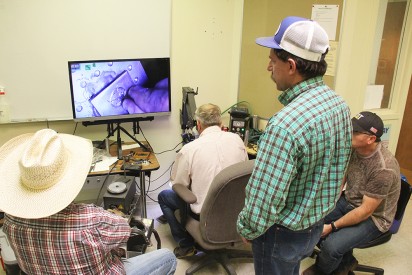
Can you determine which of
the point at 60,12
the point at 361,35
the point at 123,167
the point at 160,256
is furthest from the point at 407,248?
the point at 60,12

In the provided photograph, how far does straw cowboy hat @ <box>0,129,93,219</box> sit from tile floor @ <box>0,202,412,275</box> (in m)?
1.34

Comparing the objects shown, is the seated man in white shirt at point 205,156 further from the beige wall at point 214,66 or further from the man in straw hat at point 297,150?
the beige wall at point 214,66

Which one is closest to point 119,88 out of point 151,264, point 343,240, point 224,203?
point 224,203

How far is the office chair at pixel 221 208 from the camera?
1.73m

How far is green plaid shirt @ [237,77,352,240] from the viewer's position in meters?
1.10

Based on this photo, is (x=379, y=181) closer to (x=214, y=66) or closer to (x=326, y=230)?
(x=326, y=230)

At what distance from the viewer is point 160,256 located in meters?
1.64

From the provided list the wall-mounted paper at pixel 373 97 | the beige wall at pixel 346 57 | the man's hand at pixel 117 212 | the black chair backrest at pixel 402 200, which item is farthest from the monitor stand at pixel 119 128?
the wall-mounted paper at pixel 373 97

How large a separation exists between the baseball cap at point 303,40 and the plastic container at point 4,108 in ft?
7.21

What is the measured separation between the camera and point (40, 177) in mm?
1129

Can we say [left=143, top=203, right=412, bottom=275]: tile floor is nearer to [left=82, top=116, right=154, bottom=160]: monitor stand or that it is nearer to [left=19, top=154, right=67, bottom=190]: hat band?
[left=82, top=116, right=154, bottom=160]: monitor stand

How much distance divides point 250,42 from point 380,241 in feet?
6.52

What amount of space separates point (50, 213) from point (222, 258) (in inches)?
55.5

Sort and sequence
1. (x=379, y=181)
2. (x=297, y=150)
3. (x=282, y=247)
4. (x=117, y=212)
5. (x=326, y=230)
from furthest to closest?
(x=117, y=212) < (x=326, y=230) < (x=379, y=181) < (x=282, y=247) < (x=297, y=150)
